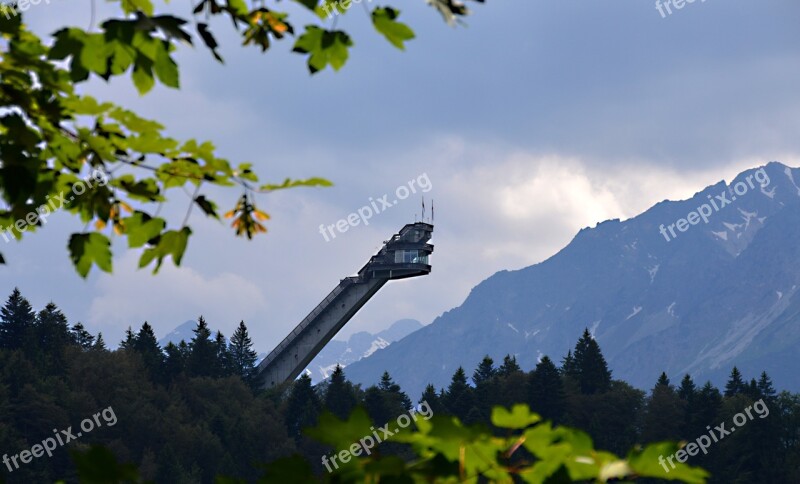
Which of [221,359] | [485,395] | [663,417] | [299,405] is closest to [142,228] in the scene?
[299,405]

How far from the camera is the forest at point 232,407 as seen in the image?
258 ft

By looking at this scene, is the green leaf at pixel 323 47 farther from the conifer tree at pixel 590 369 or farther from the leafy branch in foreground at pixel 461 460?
the conifer tree at pixel 590 369

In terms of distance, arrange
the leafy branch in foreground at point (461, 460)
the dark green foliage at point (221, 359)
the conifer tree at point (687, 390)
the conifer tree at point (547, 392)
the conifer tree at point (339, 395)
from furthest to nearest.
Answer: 1. the dark green foliage at point (221, 359)
2. the conifer tree at point (687, 390)
3. the conifer tree at point (339, 395)
4. the conifer tree at point (547, 392)
5. the leafy branch in foreground at point (461, 460)

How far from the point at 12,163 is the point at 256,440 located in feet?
270

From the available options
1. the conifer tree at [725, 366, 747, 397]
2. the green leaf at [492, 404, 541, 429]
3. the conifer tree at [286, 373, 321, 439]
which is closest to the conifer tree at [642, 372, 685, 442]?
the conifer tree at [725, 366, 747, 397]

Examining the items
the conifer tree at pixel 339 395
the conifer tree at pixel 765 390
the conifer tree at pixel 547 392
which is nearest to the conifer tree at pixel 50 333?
the conifer tree at pixel 339 395

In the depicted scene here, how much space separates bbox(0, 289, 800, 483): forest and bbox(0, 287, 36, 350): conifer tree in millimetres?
82

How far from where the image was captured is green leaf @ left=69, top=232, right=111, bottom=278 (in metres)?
5.36

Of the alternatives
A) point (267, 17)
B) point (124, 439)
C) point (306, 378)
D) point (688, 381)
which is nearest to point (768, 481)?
point (688, 381)

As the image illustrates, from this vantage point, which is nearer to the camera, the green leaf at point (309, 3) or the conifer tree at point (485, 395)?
the green leaf at point (309, 3)

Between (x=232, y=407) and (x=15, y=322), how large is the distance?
649 inches

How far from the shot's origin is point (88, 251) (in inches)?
211

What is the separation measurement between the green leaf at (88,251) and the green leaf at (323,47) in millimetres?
1197

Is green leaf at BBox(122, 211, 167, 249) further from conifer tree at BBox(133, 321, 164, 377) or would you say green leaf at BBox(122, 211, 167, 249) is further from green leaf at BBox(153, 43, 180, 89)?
conifer tree at BBox(133, 321, 164, 377)
